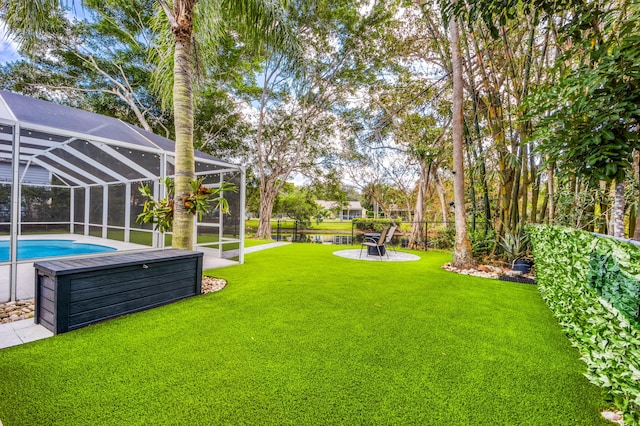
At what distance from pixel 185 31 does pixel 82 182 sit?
819 cm

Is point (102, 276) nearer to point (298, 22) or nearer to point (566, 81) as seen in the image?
point (566, 81)

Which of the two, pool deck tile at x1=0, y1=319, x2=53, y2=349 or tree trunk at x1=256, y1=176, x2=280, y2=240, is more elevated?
tree trunk at x1=256, y1=176, x2=280, y2=240

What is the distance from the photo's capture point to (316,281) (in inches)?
186

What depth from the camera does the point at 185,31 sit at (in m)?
4.07

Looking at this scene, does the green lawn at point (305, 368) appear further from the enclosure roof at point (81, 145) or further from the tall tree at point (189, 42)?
the enclosure roof at point (81, 145)

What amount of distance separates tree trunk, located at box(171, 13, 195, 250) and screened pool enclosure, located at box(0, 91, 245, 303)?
115cm

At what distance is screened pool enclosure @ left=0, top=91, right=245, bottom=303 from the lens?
12.0 ft

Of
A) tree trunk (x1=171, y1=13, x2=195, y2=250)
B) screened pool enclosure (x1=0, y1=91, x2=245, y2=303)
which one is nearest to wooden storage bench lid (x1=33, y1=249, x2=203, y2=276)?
tree trunk (x1=171, y1=13, x2=195, y2=250)

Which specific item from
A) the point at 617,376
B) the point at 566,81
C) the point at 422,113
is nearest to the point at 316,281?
the point at 617,376

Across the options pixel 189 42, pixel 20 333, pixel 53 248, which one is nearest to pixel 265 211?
pixel 53 248

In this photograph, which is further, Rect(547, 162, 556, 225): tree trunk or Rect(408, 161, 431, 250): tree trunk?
Rect(408, 161, 431, 250): tree trunk

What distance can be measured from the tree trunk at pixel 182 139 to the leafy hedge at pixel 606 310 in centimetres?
445

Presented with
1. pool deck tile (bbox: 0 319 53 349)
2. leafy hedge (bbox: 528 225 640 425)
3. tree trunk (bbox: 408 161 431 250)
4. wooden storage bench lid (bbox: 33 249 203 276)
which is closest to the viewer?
leafy hedge (bbox: 528 225 640 425)

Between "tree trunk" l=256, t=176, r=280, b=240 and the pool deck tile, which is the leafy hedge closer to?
the pool deck tile
